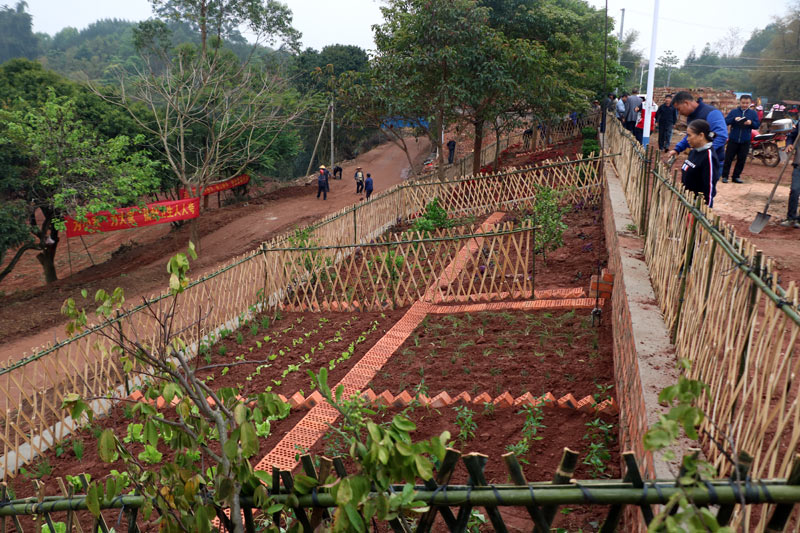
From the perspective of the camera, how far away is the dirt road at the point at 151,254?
43.5 ft

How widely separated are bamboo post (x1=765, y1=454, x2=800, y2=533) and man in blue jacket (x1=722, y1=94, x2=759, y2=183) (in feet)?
30.9

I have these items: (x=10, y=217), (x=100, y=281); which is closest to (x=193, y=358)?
(x=10, y=217)

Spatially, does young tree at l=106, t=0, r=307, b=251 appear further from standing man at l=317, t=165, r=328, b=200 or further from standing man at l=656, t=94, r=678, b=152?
standing man at l=656, t=94, r=678, b=152

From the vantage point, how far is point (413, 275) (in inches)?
343

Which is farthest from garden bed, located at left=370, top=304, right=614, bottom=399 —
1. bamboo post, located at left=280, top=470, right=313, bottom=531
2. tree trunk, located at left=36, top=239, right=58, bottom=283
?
tree trunk, located at left=36, top=239, right=58, bottom=283

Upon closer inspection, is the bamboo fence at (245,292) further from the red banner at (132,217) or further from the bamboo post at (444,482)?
the red banner at (132,217)

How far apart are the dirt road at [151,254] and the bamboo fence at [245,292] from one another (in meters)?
4.01

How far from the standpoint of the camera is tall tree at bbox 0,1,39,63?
226ft

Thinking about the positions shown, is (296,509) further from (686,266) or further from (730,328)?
(686,266)

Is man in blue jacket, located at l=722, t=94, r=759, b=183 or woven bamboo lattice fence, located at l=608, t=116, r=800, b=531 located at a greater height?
man in blue jacket, located at l=722, t=94, r=759, b=183

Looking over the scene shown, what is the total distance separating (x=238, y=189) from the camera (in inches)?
1039

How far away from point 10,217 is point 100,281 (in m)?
3.25

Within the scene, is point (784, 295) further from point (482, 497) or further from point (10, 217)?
point (10, 217)

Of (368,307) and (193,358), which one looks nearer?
(193,358)
